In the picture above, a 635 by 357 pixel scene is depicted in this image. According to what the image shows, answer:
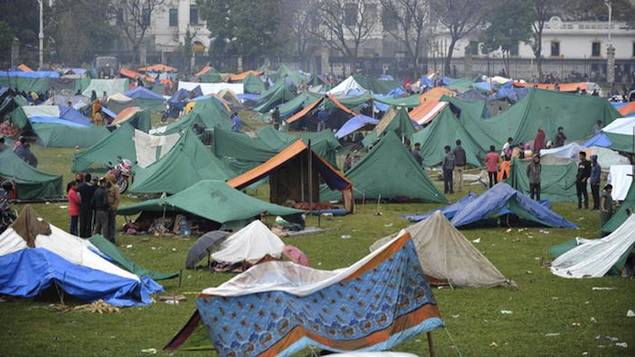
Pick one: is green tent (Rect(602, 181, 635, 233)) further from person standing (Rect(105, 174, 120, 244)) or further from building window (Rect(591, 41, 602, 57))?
building window (Rect(591, 41, 602, 57))

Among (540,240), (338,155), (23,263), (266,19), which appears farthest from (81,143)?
(266,19)

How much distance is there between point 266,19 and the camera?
84.6 metres

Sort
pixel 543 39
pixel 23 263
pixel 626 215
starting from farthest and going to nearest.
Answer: pixel 543 39 → pixel 626 215 → pixel 23 263

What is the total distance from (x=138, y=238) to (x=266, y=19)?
63.7 metres

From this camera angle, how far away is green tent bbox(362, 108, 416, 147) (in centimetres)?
3750

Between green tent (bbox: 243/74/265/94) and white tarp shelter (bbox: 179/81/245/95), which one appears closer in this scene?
white tarp shelter (bbox: 179/81/245/95)

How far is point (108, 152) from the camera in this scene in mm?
32062

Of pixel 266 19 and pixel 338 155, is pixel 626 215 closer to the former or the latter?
pixel 338 155

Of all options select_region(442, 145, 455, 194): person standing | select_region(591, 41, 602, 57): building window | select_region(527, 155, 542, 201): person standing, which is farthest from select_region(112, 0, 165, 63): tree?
select_region(527, 155, 542, 201): person standing

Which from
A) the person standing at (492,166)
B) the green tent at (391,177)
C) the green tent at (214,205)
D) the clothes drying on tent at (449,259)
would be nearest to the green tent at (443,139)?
the person standing at (492,166)

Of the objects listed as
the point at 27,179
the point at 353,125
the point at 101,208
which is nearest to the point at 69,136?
the point at 353,125

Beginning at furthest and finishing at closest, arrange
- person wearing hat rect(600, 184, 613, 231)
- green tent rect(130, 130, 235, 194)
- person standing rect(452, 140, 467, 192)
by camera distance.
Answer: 1. person standing rect(452, 140, 467, 192)
2. green tent rect(130, 130, 235, 194)
3. person wearing hat rect(600, 184, 613, 231)

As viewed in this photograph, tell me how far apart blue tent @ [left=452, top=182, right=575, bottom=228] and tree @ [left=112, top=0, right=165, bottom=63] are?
6913 centimetres

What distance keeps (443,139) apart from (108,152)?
8768mm
